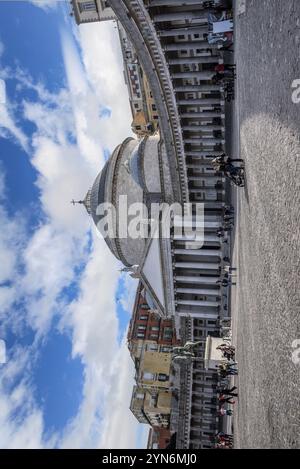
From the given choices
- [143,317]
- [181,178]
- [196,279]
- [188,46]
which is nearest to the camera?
[188,46]

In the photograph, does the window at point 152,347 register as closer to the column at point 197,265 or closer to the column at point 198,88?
the column at point 197,265

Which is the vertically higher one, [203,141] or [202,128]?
[202,128]

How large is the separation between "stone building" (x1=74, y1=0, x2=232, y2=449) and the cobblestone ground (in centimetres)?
1489

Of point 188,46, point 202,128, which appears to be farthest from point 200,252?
point 188,46

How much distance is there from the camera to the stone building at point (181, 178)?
31.2m

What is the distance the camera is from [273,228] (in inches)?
481

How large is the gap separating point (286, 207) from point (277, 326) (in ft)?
9.44

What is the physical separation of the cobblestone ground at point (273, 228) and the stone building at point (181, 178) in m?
14.9

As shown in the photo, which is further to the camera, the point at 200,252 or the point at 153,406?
the point at 153,406

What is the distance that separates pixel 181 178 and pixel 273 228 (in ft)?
86.4

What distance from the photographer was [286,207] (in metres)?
10.7

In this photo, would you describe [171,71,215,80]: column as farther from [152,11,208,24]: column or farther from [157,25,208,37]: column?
[152,11,208,24]: column

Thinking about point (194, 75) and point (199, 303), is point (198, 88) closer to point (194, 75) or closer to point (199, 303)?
point (194, 75)

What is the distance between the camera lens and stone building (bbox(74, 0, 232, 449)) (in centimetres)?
3123
